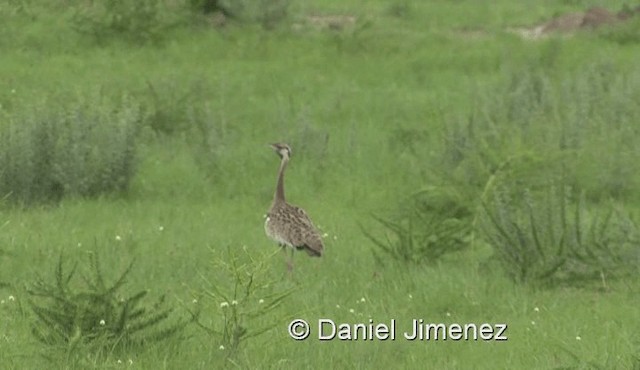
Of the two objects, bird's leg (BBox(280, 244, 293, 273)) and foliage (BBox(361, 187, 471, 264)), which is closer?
bird's leg (BBox(280, 244, 293, 273))

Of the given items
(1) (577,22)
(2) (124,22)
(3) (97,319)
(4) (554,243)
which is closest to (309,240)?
(4) (554,243)

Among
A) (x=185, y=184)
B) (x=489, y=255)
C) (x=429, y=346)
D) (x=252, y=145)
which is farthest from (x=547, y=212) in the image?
(x=252, y=145)

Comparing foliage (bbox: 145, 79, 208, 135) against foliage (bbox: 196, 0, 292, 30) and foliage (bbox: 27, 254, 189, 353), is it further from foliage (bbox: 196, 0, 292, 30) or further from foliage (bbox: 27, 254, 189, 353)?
foliage (bbox: 27, 254, 189, 353)

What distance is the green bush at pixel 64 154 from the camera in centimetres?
1236

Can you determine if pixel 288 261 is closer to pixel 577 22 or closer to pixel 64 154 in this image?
pixel 64 154

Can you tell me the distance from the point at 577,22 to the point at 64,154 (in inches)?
472

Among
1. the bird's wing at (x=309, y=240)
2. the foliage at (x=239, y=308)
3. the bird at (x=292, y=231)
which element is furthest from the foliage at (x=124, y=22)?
the foliage at (x=239, y=308)

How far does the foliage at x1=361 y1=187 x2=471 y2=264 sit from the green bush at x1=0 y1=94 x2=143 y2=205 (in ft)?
9.67

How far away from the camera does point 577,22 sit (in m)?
22.5

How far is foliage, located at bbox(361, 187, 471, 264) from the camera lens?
1005 centimetres

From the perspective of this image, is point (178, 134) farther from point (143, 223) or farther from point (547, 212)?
point (547, 212)

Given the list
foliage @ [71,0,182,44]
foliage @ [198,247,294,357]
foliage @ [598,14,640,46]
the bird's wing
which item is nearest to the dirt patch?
foliage @ [598,14,640,46]

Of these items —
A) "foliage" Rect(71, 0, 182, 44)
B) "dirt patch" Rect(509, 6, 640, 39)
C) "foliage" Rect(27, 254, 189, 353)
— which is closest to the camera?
"foliage" Rect(27, 254, 189, 353)

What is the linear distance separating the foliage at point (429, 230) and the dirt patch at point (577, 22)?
36.8ft
